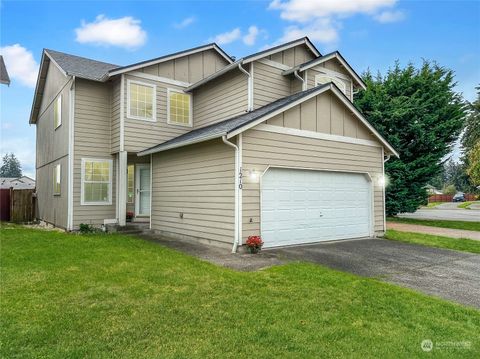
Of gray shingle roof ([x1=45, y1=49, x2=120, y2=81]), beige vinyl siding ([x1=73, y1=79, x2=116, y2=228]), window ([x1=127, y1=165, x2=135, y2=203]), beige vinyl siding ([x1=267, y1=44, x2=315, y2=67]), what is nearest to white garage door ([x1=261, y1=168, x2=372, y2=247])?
beige vinyl siding ([x1=267, y1=44, x2=315, y2=67])

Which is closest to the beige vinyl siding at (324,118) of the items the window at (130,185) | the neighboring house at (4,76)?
the window at (130,185)

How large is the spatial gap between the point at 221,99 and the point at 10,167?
99.4m

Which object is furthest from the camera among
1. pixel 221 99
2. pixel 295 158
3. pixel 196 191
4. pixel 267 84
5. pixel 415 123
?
pixel 415 123

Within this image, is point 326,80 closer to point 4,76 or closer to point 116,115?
point 116,115

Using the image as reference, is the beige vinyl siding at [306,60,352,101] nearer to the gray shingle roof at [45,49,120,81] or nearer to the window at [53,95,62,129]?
the gray shingle roof at [45,49,120,81]

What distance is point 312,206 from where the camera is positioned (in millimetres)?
9945

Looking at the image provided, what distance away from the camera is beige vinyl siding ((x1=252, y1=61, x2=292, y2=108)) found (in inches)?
447

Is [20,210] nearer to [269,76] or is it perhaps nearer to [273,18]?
[269,76]

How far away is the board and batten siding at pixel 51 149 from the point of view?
1245cm

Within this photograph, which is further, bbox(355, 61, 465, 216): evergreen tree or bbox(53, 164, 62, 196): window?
bbox(355, 61, 465, 216): evergreen tree

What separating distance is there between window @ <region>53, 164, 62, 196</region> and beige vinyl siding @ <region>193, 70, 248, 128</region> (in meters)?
5.54

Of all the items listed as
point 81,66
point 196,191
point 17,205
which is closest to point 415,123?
point 196,191

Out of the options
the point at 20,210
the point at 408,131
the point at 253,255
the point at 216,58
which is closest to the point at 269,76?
the point at 216,58

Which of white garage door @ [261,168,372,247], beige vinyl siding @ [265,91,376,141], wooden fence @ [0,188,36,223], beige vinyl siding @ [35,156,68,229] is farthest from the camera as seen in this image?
wooden fence @ [0,188,36,223]
